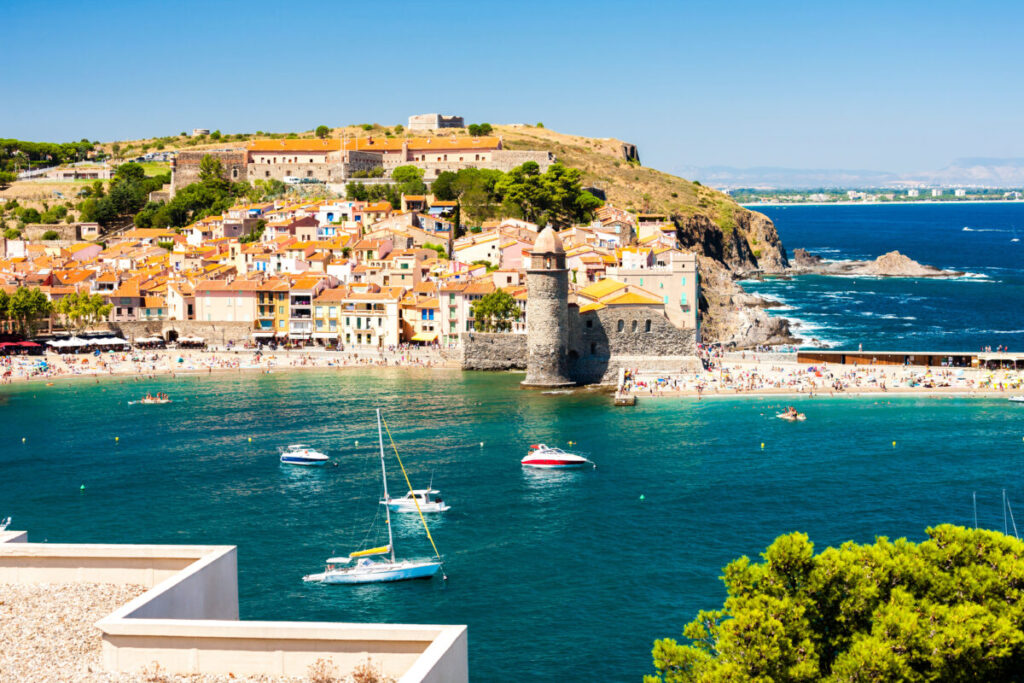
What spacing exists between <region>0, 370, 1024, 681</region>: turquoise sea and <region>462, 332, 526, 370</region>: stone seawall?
5038 millimetres

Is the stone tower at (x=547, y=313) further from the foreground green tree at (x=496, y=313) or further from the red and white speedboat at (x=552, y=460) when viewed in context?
the red and white speedboat at (x=552, y=460)

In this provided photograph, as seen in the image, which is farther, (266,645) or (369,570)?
(369,570)

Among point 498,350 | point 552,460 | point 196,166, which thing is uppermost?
point 196,166

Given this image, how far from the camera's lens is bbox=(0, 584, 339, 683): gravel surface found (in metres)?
9.39

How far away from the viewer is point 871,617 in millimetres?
15117

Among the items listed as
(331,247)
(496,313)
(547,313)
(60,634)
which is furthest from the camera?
(331,247)

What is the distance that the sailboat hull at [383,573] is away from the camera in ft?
91.8

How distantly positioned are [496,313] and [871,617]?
159 feet

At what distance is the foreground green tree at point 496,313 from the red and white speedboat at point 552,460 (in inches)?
927

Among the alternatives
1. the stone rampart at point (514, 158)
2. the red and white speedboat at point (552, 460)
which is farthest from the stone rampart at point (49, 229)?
the red and white speedboat at point (552, 460)

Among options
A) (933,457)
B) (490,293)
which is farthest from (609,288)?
(933,457)

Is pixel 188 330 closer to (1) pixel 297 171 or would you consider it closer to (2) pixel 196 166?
(1) pixel 297 171

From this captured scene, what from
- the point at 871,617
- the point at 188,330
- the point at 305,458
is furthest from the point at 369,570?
the point at 188,330

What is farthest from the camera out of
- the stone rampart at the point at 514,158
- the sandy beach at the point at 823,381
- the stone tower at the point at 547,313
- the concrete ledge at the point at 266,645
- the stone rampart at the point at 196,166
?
the stone rampart at the point at 196,166
